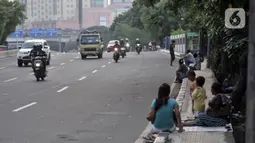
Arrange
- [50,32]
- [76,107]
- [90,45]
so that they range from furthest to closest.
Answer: [50,32]
[90,45]
[76,107]

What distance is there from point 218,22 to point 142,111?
3.46 meters

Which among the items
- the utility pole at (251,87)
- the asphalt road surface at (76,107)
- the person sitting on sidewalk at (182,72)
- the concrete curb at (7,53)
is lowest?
the concrete curb at (7,53)

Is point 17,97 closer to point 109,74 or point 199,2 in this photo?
point 199,2

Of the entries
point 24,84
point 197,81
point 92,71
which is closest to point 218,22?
point 197,81

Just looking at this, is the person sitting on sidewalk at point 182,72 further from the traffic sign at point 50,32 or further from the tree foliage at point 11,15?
the traffic sign at point 50,32

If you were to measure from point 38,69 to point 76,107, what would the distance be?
33.7 ft

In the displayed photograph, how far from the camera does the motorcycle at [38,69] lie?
26.6m

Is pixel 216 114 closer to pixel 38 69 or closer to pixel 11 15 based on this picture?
pixel 38 69

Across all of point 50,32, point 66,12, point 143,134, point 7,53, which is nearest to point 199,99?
point 143,134

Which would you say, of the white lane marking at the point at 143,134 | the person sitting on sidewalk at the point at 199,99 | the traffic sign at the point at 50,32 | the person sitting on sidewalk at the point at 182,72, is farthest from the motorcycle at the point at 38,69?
the traffic sign at the point at 50,32

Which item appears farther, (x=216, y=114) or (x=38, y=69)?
(x=38, y=69)

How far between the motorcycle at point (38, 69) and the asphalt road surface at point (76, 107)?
0.42 metres

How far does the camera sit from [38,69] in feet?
87.5

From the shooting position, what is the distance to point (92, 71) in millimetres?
32562
